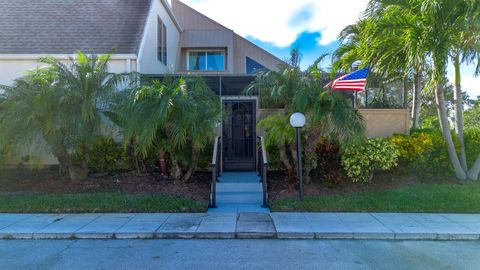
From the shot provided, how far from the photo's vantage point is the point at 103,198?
760cm

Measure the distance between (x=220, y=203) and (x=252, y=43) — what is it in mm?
11570

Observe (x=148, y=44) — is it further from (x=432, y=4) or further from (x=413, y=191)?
(x=413, y=191)

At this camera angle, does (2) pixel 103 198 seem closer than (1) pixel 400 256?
No

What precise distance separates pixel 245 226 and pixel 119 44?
7327 millimetres

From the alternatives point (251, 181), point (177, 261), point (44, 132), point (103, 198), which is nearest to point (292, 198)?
point (251, 181)

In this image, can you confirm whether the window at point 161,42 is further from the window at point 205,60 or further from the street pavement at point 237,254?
the street pavement at point 237,254

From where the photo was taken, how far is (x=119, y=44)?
10.4 m

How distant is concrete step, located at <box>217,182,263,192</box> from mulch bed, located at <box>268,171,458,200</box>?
337 millimetres

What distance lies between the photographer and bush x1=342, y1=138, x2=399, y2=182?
840 centimetres

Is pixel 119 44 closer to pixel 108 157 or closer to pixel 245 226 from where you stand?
pixel 108 157

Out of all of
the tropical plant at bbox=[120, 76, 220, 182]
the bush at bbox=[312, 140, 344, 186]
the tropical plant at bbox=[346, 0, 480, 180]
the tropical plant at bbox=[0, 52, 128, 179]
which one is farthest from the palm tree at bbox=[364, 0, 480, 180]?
the tropical plant at bbox=[0, 52, 128, 179]

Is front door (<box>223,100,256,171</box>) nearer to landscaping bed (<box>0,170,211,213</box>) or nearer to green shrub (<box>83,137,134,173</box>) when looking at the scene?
landscaping bed (<box>0,170,211,213</box>)

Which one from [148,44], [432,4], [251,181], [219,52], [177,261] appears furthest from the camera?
[219,52]

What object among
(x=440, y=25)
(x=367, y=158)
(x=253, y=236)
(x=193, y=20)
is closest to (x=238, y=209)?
(x=253, y=236)
